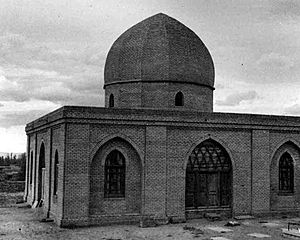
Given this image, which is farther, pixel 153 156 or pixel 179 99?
pixel 179 99

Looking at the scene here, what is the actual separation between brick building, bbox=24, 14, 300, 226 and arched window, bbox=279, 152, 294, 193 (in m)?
0.04

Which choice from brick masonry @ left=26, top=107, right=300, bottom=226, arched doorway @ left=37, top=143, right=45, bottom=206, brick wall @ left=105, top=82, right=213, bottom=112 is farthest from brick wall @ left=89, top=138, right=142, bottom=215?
arched doorway @ left=37, top=143, right=45, bottom=206

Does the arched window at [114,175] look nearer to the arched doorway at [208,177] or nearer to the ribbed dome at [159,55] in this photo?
the arched doorway at [208,177]

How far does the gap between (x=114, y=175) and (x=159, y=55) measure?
597 cm

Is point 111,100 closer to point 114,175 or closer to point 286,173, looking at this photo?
point 114,175

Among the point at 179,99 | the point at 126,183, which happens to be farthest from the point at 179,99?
the point at 126,183

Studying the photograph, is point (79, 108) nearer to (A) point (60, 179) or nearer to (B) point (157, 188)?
(A) point (60, 179)

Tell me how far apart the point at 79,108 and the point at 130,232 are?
15.7 feet

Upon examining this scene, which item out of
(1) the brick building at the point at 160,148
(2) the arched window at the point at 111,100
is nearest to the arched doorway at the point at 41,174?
(1) the brick building at the point at 160,148

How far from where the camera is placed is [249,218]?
61.8 feet

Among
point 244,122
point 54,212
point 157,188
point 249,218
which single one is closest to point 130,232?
point 157,188

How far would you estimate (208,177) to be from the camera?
19.2 meters

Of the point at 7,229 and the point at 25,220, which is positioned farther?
the point at 25,220

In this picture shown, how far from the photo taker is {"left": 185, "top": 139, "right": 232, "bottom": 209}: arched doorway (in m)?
18.8
